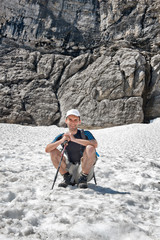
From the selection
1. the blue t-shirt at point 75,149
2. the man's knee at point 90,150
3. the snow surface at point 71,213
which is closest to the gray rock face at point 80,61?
the blue t-shirt at point 75,149

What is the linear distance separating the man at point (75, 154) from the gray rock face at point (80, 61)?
18955 millimetres

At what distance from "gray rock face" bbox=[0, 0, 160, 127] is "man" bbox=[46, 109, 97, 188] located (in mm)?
18955

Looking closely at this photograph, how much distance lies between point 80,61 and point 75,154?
82.6 feet

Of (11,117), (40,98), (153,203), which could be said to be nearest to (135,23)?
(40,98)

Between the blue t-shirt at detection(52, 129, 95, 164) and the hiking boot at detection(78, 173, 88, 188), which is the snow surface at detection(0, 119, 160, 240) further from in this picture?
the blue t-shirt at detection(52, 129, 95, 164)

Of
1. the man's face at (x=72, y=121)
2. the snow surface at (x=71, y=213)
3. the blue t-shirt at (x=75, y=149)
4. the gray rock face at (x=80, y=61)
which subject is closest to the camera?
the snow surface at (x=71, y=213)

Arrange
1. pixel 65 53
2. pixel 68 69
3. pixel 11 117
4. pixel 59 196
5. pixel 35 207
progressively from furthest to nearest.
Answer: pixel 65 53 → pixel 68 69 → pixel 11 117 → pixel 59 196 → pixel 35 207

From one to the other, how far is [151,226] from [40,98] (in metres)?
24.7

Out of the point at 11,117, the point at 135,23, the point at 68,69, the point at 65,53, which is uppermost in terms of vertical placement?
the point at 135,23

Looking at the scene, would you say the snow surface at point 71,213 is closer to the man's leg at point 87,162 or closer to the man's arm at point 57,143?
the man's leg at point 87,162

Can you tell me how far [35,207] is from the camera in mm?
1984

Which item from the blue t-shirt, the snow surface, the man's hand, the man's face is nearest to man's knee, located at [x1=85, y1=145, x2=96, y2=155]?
the blue t-shirt

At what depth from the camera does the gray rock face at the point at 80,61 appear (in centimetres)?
2234

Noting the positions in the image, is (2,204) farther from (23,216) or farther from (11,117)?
(11,117)
